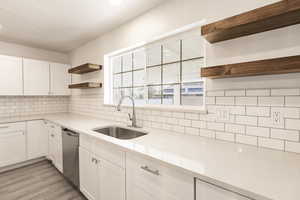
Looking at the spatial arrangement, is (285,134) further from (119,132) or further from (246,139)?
(119,132)

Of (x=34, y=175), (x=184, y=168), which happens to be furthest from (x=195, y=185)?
(x=34, y=175)

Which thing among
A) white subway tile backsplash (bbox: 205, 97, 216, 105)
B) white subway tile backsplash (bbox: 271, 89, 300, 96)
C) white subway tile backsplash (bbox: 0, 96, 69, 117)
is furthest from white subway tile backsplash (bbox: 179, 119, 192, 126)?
white subway tile backsplash (bbox: 0, 96, 69, 117)

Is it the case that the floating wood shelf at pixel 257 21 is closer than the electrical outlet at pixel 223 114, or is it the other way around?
the floating wood shelf at pixel 257 21

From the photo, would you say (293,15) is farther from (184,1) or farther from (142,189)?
(142,189)

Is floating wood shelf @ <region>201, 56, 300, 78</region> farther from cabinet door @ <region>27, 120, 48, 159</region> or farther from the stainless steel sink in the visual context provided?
cabinet door @ <region>27, 120, 48, 159</region>

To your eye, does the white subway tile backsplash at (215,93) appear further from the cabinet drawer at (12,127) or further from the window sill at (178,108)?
the cabinet drawer at (12,127)

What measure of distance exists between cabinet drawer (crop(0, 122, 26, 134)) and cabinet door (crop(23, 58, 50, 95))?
0.64 meters

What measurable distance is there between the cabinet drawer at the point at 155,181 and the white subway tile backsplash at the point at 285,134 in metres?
0.74

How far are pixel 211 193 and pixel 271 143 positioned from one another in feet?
2.25

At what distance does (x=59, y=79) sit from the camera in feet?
10.9

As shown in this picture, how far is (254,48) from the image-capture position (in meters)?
1.12

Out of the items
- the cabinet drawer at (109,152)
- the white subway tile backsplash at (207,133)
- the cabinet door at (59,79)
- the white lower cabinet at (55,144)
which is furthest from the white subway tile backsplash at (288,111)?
the cabinet door at (59,79)

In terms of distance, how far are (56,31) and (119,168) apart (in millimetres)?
2492

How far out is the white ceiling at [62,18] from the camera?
174cm
